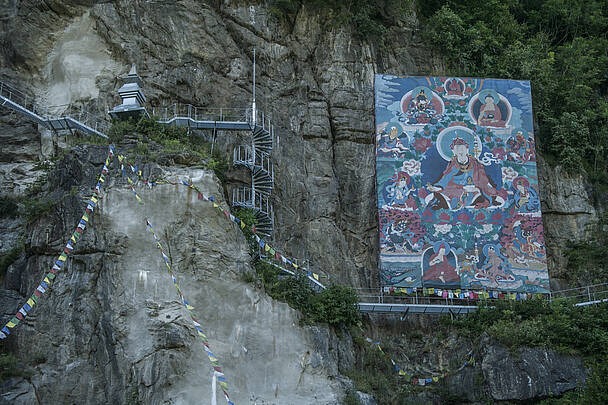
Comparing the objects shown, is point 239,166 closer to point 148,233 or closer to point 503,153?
point 148,233

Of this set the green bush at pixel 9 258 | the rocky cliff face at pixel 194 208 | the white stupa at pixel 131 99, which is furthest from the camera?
the white stupa at pixel 131 99

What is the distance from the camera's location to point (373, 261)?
2633 cm

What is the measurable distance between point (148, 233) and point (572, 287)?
1491 centimetres

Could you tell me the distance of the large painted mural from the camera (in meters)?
26.0

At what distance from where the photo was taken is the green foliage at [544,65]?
96.3 ft

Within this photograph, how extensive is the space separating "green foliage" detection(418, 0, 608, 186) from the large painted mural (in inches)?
57.5

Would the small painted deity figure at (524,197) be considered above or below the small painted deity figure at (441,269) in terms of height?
above

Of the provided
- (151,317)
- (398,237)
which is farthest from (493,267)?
(151,317)

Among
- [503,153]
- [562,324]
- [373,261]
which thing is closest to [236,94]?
[373,261]

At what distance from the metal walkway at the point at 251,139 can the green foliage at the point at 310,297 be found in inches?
111

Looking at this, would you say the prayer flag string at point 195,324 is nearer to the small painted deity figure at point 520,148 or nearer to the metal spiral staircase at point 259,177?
the metal spiral staircase at point 259,177

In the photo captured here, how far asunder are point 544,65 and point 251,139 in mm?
12281

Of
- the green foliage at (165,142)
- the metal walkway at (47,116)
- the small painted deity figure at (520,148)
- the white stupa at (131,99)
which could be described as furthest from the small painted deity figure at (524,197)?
the metal walkway at (47,116)

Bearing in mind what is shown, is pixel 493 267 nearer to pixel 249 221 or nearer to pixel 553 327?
pixel 553 327
